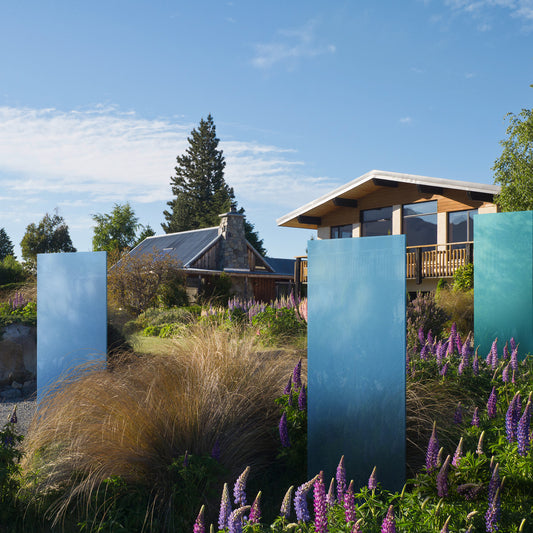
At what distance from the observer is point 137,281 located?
21688 mm

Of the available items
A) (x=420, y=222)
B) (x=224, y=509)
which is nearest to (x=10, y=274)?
(x=420, y=222)

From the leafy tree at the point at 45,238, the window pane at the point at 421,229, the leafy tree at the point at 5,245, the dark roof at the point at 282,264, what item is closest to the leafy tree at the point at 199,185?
the dark roof at the point at 282,264

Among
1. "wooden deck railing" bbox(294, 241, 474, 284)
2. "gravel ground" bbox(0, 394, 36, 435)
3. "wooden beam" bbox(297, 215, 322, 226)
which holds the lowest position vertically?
"gravel ground" bbox(0, 394, 36, 435)

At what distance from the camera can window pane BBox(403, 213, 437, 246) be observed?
20516mm

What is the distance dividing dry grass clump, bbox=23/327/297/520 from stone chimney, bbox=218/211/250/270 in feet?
79.3

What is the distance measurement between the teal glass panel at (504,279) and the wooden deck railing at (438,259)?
1139 cm

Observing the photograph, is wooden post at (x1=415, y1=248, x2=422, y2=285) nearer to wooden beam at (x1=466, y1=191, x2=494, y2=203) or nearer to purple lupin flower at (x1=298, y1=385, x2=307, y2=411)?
wooden beam at (x1=466, y1=191, x2=494, y2=203)

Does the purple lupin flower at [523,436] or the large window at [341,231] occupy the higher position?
the large window at [341,231]

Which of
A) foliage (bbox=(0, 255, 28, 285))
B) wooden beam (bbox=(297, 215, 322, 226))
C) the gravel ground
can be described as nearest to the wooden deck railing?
wooden beam (bbox=(297, 215, 322, 226))

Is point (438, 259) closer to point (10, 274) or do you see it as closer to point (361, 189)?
point (361, 189)

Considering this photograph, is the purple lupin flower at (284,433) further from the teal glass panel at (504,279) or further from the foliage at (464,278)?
the foliage at (464,278)

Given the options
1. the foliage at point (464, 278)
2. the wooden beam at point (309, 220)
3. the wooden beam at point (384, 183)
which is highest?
the wooden beam at point (384, 183)

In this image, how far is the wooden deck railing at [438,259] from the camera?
18547mm

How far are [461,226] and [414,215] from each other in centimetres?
205
